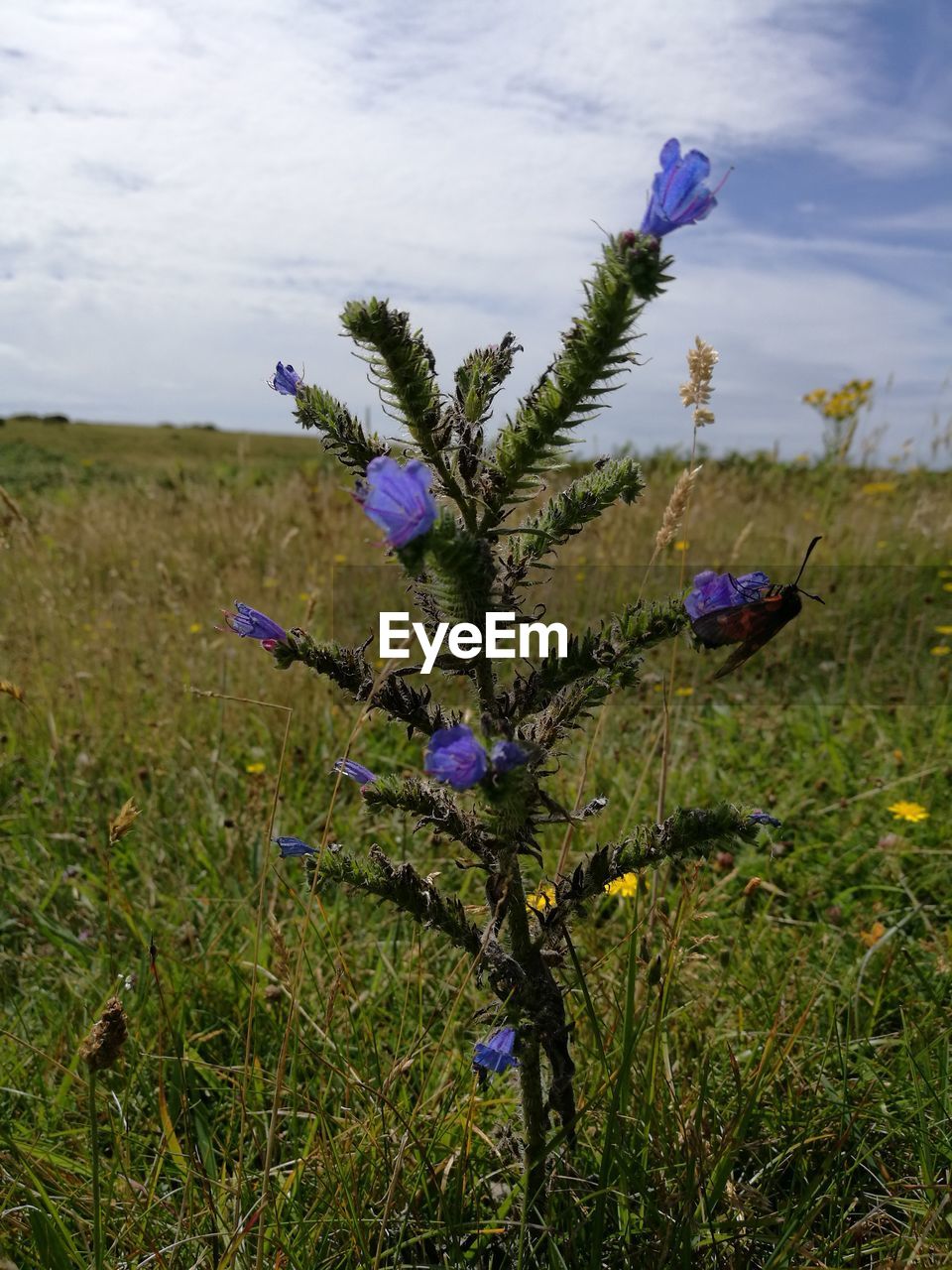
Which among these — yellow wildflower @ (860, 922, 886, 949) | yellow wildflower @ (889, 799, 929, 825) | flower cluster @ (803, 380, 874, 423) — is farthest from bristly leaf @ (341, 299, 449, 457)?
flower cluster @ (803, 380, 874, 423)

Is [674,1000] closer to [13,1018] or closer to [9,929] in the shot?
[13,1018]

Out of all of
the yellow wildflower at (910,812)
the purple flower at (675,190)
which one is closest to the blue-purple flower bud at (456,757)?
the purple flower at (675,190)

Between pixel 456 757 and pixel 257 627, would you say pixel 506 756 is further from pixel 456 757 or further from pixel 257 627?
pixel 257 627

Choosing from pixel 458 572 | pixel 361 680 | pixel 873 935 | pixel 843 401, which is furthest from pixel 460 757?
pixel 843 401

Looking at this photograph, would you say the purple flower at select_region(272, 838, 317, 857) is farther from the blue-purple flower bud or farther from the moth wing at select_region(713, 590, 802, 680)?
the moth wing at select_region(713, 590, 802, 680)

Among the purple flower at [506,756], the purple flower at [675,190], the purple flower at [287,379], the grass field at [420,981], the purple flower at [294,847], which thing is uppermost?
the purple flower at [675,190]

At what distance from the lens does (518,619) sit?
1496 mm

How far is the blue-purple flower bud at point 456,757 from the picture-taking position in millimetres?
1266

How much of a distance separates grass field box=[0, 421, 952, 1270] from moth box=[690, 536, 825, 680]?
536 millimetres

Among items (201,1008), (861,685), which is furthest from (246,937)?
(861,685)

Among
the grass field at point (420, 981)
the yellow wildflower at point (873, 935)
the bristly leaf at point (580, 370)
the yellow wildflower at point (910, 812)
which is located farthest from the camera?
the yellow wildflower at point (910, 812)

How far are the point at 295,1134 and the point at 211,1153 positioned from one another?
218 millimetres

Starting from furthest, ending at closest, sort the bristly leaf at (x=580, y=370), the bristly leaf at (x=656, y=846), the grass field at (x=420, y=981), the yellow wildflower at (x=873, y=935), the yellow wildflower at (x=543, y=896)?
the yellow wildflower at (x=873, y=935)
the grass field at (x=420, y=981)
the yellow wildflower at (x=543, y=896)
the bristly leaf at (x=656, y=846)
the bristly leaf at (x=580, y=370)

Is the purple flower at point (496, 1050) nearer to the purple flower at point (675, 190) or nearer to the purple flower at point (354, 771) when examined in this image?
the purple flower at point (354, 771)
